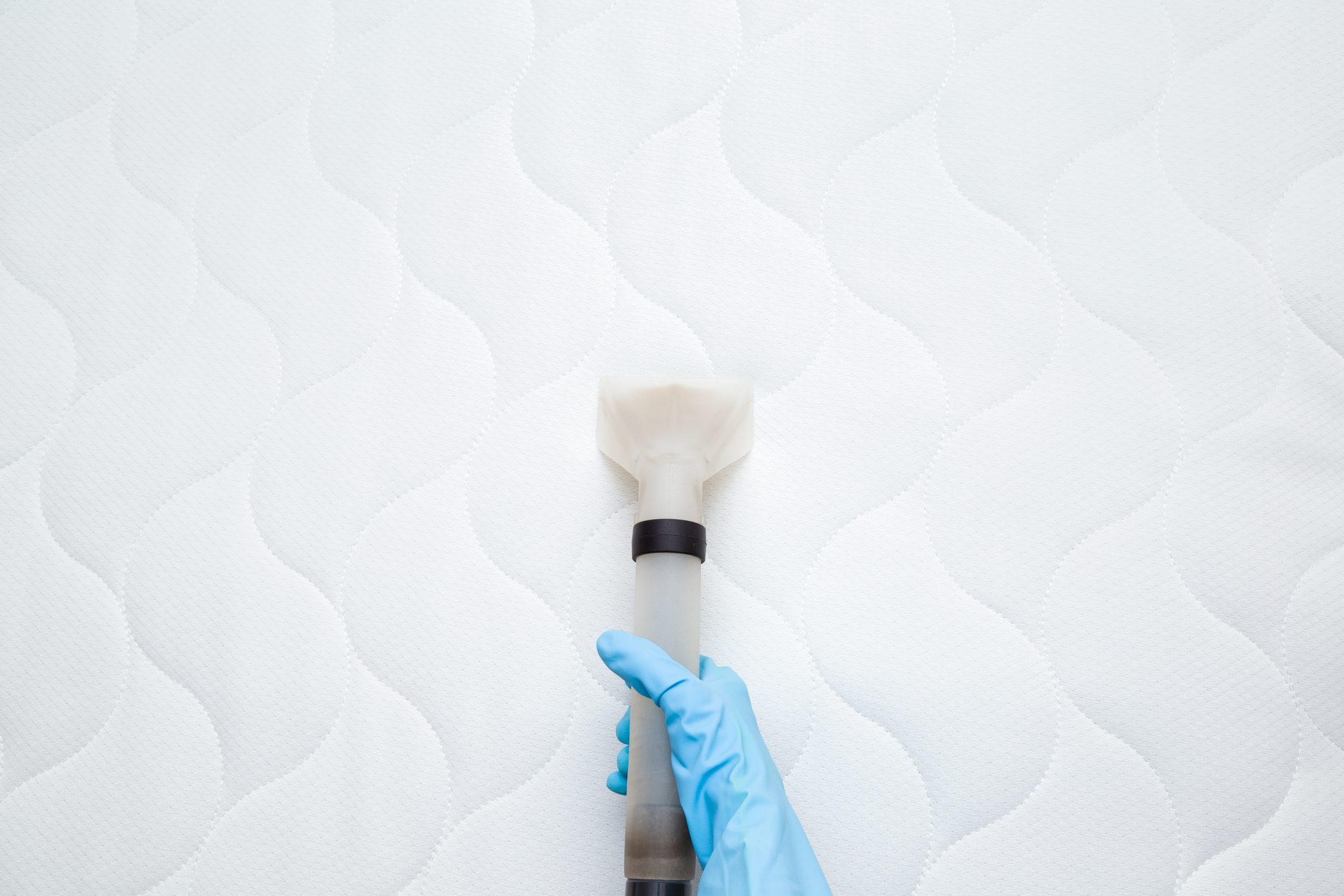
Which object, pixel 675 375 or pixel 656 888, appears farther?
pixel 675 375

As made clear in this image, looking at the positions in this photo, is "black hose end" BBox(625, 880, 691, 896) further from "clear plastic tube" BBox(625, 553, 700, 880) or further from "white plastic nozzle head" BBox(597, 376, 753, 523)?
"white plastic nozzle head" BBox(597, 376, 753, 523)

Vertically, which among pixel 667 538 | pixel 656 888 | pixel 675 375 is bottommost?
pixel 656 888

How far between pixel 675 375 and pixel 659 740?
0.22 meters

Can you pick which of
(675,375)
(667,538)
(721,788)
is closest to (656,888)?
(721,788)

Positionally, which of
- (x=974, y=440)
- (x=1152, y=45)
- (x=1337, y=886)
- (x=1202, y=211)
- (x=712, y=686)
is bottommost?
(x=1337, y=886)

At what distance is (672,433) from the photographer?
0.50 metres

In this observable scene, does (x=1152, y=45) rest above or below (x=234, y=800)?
above

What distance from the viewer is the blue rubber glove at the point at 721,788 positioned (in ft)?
1.45

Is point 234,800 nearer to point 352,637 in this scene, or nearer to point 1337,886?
point 352,637

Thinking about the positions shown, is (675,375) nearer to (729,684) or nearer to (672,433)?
(672,433)

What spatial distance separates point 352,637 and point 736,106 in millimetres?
420

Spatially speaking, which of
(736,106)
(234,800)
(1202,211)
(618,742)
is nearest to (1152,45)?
(1202,211)

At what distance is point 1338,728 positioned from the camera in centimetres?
49

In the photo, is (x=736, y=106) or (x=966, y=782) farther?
(x=736, y=106)
